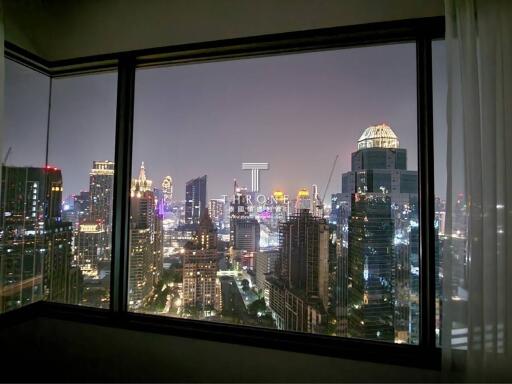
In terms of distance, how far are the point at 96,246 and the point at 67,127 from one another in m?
0.80

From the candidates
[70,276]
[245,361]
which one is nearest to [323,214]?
[245,361]

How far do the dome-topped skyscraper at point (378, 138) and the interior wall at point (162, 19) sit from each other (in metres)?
0.51

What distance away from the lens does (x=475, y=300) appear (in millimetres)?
1101

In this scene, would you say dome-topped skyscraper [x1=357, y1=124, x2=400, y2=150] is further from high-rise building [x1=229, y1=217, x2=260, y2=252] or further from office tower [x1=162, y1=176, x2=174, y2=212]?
office tower [x1=162, y1=176, x2=174, y2=212]

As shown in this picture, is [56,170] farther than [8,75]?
Yes

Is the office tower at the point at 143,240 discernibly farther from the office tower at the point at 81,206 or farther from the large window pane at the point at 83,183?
the office tower at the point at 81,206

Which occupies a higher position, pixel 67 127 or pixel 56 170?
pixel 67 127

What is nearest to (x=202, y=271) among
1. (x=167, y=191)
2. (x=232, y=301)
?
(x=232, y=301)

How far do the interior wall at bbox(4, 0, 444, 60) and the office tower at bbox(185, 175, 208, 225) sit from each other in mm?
797

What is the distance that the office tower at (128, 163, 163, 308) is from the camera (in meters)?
1.64

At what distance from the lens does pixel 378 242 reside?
1.37 meters

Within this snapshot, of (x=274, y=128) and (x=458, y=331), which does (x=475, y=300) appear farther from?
(x=274, y=128)

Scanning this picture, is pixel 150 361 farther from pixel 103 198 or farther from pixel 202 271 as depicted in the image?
pixel 103 198

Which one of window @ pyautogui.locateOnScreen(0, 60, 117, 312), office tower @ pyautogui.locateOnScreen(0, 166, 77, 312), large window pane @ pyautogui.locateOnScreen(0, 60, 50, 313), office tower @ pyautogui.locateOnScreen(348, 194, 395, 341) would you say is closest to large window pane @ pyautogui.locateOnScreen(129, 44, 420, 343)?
office tower @ pyautogui.locateOnScreen(348, 194, 395, 341)
